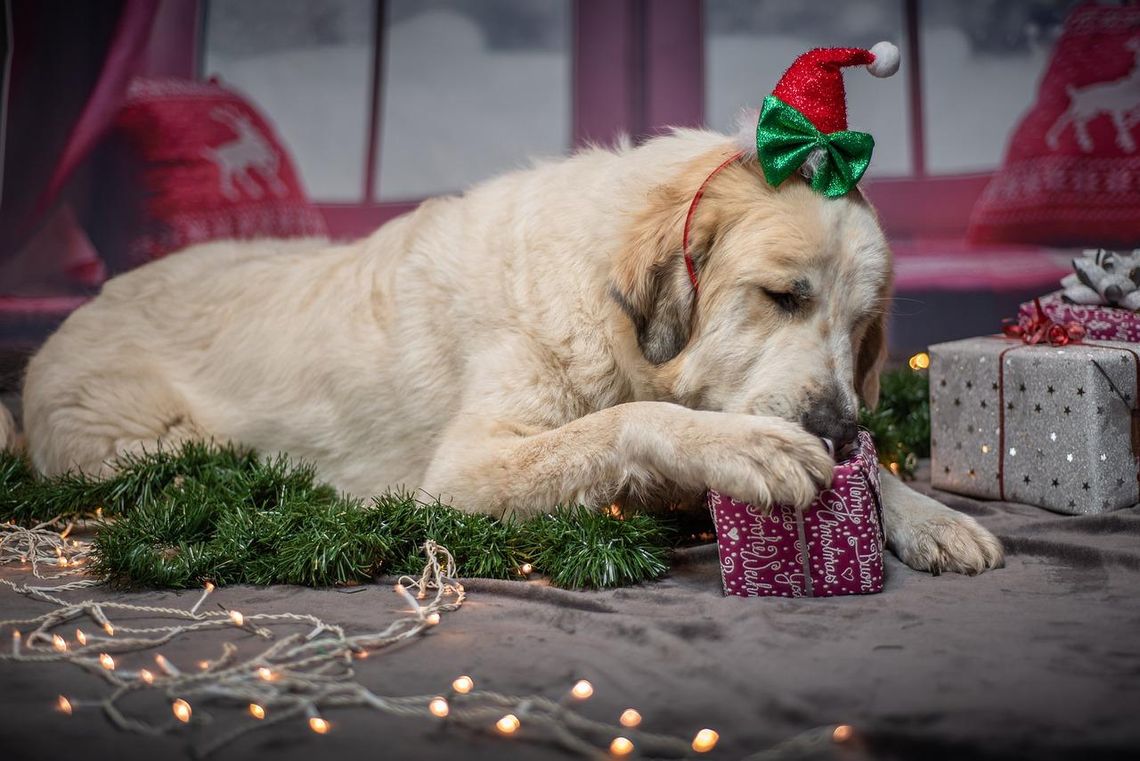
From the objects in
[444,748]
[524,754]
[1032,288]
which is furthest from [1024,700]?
[1032,288]

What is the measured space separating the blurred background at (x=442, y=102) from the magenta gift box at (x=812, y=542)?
3.18 meters

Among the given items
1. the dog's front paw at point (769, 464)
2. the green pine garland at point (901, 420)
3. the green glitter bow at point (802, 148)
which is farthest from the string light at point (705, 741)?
the green pine garland at point (901, 420)

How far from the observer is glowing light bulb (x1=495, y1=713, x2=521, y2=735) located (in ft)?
6.08

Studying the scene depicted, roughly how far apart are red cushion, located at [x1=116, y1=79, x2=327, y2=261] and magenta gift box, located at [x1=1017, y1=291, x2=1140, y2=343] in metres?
3.97

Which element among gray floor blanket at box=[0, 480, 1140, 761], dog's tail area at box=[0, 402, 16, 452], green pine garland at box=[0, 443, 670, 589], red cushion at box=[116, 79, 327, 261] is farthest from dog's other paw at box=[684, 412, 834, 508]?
red cushion at box=[116, 79, 327, 261]

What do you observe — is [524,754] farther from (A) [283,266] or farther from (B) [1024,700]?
(A) [283,266]

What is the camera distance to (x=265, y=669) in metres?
2.09

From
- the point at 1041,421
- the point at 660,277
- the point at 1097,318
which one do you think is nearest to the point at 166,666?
the point at 660,277

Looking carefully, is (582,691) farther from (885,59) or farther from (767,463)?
(885,59)

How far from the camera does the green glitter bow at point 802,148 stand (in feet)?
9.40

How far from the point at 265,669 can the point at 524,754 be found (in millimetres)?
624

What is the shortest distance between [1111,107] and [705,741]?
192 inches

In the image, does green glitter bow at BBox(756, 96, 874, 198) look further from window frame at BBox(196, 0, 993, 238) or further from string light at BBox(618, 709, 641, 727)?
window frame at BBox(196, 0, 993, 238)

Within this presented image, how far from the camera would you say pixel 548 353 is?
10.3ft
